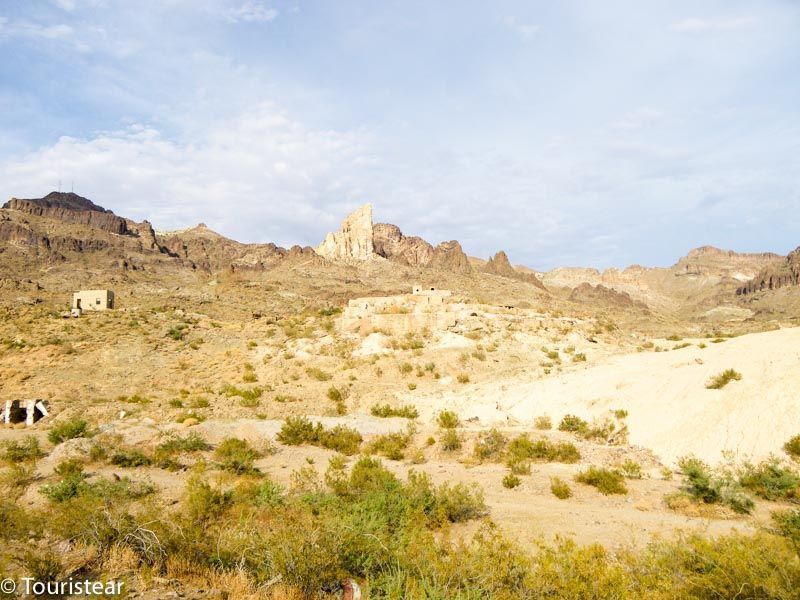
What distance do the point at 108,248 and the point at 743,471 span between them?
5144 inches

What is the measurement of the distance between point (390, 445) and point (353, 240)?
448ft

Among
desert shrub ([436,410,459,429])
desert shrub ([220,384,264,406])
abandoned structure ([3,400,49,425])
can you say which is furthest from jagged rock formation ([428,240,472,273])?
abandoned structure ([3,400,49,425])

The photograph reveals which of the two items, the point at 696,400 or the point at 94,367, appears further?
the point at 94,367

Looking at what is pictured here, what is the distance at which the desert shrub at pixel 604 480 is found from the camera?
963 centimetres

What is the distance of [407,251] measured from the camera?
6147 inches

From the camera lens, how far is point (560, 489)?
9742 millimetres

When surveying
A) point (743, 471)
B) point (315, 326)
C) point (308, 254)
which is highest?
point (308, 254)

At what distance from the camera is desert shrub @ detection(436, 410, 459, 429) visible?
1544 cm

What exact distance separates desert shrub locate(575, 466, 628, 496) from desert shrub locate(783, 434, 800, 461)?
3358 millimetres

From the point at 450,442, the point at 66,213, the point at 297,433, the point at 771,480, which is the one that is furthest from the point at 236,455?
the point at 66,213

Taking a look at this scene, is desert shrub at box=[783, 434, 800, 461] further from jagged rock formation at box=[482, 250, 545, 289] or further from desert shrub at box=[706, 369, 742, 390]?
jagged rock formation at box=[482, 250, 545, 289]

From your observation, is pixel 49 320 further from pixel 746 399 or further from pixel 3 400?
pixel 746 399

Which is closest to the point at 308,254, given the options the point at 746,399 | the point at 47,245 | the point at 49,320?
the point at 47,245

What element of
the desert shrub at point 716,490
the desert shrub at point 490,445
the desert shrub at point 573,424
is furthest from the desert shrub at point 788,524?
the desert shrub at point 573,424
